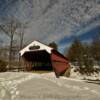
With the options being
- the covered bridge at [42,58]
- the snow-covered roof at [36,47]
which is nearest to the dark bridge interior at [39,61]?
the covered bridge at [42,58]

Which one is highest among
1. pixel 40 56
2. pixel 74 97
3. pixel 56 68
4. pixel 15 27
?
pixel 15 27

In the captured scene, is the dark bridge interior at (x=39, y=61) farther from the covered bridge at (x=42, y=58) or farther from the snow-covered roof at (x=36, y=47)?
the snow-covered roof at (x=36, y=47)

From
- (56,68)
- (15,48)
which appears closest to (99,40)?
(56,68)

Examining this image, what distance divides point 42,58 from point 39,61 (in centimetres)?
118

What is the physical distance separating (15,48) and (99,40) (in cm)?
2320

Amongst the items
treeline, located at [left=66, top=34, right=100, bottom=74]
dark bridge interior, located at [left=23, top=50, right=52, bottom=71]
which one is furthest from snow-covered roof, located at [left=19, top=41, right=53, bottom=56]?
treeline, located at [left=66, top=34, right=100, bottom=74]

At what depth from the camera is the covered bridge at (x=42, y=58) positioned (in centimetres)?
2380

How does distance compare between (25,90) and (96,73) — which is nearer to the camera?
(25,90)

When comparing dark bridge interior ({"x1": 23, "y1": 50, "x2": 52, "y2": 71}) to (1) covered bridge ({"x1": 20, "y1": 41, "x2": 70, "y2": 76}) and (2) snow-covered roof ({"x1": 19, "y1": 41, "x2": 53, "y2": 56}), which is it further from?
(2) snow-covered roof ({"x1": 19, "y1": 41, "x2": 53, "y2": 56})

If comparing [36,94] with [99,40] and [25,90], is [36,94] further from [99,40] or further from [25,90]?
[99,40]

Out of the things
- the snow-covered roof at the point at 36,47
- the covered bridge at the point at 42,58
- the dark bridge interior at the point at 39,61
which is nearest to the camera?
the snow-covered roof at the point at 36,47

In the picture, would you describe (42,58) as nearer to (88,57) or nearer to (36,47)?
(36,47)

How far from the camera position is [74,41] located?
58031 mm

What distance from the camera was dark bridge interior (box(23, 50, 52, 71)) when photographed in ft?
95.7
